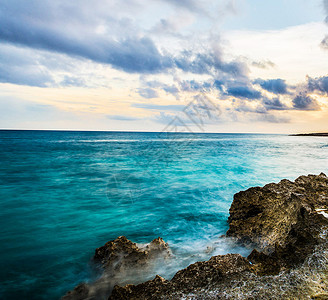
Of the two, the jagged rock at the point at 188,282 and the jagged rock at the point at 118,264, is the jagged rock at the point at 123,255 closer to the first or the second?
the jagged rock at the point at 118,264

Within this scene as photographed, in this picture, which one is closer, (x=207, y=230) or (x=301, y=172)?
(x=207, y=230)

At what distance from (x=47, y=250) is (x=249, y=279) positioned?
5.53 m

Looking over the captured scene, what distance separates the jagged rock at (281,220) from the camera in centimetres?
385

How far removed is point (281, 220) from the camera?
16.7ft

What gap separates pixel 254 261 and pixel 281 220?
71.1 inches

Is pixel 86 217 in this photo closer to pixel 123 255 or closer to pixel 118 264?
pixel 123 255

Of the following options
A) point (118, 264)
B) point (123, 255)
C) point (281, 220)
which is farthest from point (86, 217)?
point (281, 220)

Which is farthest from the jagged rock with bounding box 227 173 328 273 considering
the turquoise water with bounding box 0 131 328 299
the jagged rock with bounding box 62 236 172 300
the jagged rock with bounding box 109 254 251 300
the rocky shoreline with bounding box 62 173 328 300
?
the jagged rock with bounding box 62 236 172 300

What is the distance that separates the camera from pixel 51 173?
16.8 meters

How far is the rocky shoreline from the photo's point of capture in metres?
3.14

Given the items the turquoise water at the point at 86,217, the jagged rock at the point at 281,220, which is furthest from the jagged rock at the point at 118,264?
the jagged rock at the point at 281,220

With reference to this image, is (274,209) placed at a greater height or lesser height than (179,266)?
greater

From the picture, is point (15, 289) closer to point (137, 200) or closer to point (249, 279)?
point (249, 279)

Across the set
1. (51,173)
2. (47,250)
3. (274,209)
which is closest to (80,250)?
(47,250)
